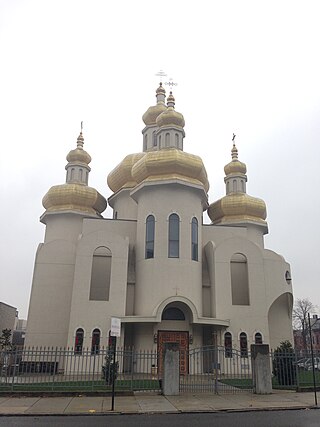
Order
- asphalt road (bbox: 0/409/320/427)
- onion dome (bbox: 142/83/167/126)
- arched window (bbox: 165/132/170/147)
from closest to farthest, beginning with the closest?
A: 1. asphalt road (bbox: 0/409/320/427)
2. arched window (bbox: 165/132/170/147)
3. onion dome (bbox: 142/83/167/126)

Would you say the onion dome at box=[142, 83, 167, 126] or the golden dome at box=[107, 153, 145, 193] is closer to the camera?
the golden dome at box=[107, 153, 145, 193]

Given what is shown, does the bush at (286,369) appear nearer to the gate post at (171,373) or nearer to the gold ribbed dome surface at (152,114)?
the gate post at (171,373)

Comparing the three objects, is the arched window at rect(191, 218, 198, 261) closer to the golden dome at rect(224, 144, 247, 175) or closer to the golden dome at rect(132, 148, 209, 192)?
the golden dome at rect(132, 148, 209, 192)

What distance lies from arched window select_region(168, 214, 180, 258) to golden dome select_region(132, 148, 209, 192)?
2582 millimetres

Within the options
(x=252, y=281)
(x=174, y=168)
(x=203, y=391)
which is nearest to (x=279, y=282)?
(x=252, y=281)

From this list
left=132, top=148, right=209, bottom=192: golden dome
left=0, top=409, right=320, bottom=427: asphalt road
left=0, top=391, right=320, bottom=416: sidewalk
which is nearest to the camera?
left=0, top=409, right=320, bottom=427: asphalt road

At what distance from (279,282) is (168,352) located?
14.8 metres

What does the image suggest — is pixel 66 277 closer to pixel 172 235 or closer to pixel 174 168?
pixel 172 235

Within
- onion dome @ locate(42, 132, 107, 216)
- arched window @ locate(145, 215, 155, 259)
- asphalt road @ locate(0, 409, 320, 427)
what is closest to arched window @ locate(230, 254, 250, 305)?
arched window @ locate(145, 215, 155, 259)

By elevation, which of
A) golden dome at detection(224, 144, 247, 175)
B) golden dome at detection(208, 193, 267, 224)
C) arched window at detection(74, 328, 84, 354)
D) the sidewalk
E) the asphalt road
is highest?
golden dome at detection(224, 144, 247, 175)

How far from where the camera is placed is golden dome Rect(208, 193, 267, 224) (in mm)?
32250

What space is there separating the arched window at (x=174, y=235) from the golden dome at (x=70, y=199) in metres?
8.63

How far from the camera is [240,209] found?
32219 mm

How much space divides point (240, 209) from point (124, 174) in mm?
9416
